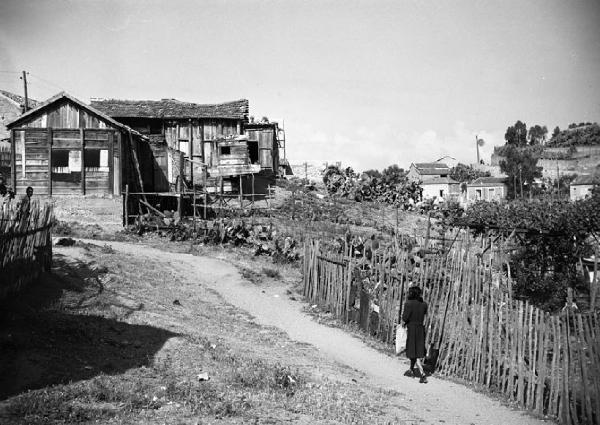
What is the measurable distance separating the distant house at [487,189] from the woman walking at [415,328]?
56.5 meters

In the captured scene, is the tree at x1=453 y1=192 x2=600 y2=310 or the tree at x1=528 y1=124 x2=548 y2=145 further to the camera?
the tree at x1=528 y1=124 x2=548 y2=145

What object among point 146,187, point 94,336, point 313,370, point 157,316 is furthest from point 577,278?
point 146,187

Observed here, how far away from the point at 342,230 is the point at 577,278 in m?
13.0

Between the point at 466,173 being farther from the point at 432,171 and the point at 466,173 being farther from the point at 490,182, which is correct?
the point at 490,182

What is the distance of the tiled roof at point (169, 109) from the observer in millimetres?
34219

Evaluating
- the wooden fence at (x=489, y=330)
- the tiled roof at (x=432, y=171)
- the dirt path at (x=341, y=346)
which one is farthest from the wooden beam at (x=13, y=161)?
the tiled roof at (x=432, y=171)

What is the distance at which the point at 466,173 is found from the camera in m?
77.3

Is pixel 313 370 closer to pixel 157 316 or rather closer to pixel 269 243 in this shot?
pixel 157 316

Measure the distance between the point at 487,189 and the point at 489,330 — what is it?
193ft

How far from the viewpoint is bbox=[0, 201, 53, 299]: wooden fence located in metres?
9.62

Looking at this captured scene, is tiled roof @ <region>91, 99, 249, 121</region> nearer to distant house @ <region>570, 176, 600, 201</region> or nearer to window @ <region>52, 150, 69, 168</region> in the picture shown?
window @ <region>52, 150, 69, 168</region>

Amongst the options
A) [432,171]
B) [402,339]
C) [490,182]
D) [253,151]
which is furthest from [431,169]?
[402,339]

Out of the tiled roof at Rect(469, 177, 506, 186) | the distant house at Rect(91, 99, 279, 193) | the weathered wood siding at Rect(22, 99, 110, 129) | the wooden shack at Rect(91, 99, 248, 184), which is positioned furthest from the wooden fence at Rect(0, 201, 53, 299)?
the tiled roof at Rect(469, 177, 506, 186)

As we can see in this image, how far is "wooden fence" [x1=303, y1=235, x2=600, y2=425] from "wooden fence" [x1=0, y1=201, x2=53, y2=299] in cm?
702
